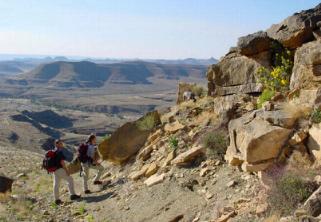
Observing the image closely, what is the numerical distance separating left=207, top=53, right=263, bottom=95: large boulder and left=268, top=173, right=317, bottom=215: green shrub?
652cm

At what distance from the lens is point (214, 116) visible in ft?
52.4

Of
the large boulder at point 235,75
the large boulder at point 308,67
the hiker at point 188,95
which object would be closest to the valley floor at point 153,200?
the large boulder at point 308,67

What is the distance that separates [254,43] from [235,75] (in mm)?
1722

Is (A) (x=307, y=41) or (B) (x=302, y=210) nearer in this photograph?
(B) (x=302, y=210)

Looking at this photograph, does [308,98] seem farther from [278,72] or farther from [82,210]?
[82,210]

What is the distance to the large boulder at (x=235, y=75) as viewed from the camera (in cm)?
1577

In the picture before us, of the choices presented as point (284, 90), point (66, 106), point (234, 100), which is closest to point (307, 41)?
point (284, 90)

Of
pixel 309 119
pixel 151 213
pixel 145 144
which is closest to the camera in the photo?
pixel 309 119

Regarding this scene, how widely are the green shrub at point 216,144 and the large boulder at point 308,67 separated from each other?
2.17m

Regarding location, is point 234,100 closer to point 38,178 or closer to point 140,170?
point 140,170

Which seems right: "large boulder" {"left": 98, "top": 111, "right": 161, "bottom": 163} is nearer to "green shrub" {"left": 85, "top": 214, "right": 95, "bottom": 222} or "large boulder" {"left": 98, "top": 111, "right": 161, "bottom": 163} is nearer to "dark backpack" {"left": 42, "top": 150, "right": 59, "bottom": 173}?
"dark backpack" {"left": 42, "top": 150, "right": 59, "bottom": 173}

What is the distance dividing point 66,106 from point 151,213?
581 ft

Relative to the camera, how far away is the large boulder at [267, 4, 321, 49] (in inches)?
530

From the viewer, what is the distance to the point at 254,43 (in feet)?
49.6
